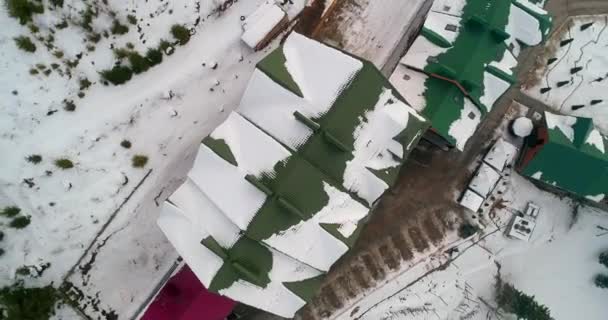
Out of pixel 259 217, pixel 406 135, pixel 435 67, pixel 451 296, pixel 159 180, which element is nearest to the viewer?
pixel 259 217

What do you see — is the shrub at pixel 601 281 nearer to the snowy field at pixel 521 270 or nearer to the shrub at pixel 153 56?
the snowy field at pixel 521 270

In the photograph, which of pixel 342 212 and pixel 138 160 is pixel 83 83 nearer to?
pixel 138 160

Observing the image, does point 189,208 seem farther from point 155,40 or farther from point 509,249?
point 509,249

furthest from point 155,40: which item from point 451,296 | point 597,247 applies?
point 597,247

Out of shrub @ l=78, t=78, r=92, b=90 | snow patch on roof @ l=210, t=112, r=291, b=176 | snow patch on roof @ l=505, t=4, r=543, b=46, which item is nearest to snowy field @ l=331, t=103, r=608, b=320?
snow patch on roof @ l=505, t=4, r=543, b=46

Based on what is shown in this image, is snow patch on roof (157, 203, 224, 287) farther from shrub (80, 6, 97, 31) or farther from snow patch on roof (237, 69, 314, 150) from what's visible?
shrub (80, 6, 97, 31)

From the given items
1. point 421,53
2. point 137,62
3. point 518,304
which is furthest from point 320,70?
point 518,304
